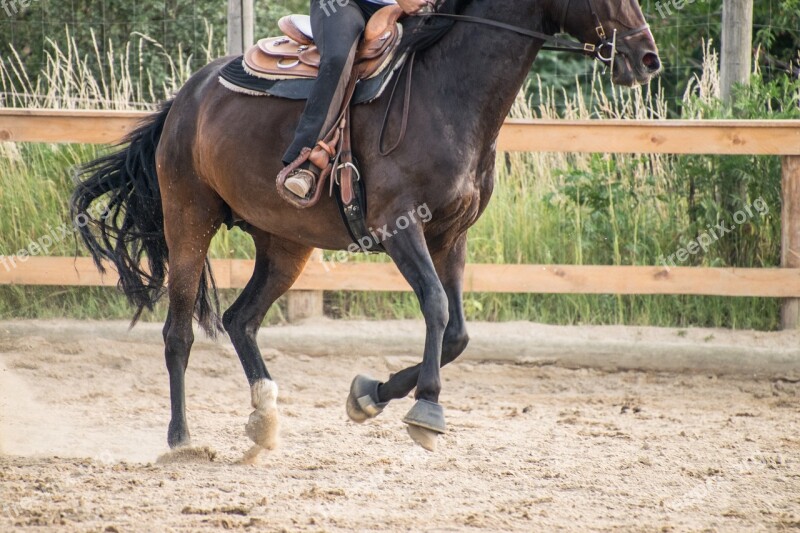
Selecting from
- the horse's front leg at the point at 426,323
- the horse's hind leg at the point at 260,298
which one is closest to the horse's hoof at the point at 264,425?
the horse's hind leg at the point at 260,298

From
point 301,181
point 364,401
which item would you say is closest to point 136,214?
point 301,181

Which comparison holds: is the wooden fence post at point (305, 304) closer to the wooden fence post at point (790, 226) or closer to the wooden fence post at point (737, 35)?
the wooden fence post at point (790, 226)

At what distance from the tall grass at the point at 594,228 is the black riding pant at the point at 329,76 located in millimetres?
3331

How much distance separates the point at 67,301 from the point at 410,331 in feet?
9.02

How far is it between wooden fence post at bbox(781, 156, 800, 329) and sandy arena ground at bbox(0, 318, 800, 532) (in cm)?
66

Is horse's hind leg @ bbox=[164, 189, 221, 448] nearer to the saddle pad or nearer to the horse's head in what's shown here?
the saddle pad

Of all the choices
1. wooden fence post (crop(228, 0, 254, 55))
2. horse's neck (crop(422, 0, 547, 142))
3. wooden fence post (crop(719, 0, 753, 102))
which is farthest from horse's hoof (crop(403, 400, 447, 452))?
wooden fence post (crop(719, 0, 753, 102))

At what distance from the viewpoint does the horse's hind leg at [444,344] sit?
4.33 meters

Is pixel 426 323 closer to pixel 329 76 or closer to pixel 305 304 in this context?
pixel 329 76

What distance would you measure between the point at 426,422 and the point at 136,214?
242 centimetres

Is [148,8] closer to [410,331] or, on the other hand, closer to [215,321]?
[410,331]

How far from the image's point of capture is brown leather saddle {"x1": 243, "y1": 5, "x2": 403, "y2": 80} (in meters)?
4.34

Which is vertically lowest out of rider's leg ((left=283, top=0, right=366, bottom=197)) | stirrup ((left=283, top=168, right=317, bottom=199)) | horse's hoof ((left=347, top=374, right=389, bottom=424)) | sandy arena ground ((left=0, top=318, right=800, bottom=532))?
sandy arena ground ((left=0, top=318, right=800, bottom=532))

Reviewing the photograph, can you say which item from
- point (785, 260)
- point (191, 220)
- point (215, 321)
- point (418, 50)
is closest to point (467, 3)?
point (418, 50)
